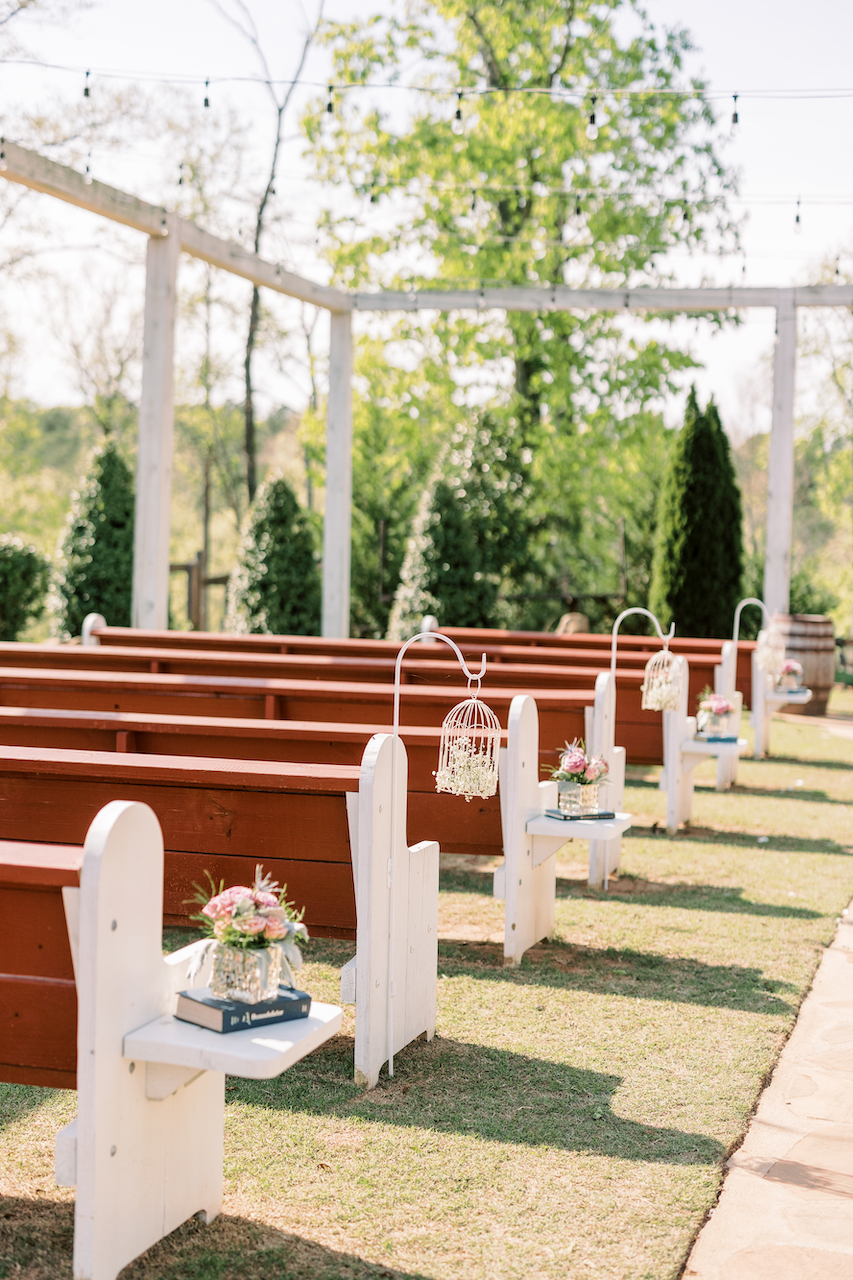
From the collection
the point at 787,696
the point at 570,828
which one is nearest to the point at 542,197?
the point at 787,696

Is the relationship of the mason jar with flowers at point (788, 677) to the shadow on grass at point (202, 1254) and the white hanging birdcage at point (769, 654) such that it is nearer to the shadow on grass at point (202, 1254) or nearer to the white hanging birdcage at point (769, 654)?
the white hanging birdcage at point (769, 654)

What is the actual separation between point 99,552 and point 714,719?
24.5 feet

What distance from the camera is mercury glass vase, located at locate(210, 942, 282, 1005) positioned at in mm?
2510

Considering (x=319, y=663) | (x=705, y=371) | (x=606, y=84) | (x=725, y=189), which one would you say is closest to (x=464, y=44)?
(x=606, y=84)

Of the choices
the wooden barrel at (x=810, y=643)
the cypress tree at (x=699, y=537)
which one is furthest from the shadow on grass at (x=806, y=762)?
the cypress tree at (x=699, y=537)

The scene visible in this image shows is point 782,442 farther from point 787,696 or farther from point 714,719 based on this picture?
point 714,719

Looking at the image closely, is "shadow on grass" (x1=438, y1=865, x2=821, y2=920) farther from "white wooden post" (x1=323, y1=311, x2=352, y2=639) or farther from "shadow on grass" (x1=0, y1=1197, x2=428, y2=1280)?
"white wooden post" (x1=323, y1=311, x2=352, y2=639)

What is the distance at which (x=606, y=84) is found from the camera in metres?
19.1

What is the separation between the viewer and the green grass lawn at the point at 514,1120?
8.68ft

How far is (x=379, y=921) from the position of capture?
3.54m

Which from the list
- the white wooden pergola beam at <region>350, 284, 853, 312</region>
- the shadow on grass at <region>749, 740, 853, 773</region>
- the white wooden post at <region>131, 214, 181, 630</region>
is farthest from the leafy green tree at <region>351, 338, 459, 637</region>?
the shadow on grass at <region>749, 740, 853, 773</region>

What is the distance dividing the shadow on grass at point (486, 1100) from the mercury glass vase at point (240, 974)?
0.82 metres

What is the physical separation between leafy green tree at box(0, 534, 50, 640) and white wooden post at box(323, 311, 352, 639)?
371 centimetres

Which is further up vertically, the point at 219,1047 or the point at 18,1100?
the point at 219,1047
